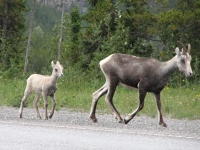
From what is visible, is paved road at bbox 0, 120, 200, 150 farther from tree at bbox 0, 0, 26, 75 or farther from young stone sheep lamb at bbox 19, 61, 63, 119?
tree at bbox 0, 0, 26, 75

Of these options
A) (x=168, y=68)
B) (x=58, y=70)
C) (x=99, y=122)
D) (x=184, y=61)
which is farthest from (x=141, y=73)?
(x=58, y=70)

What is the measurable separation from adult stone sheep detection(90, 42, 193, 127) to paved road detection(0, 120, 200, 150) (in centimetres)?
237

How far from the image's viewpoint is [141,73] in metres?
11.6

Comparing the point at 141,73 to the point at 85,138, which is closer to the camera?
the point at 85,138

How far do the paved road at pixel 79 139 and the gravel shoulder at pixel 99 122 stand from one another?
0.92 metres

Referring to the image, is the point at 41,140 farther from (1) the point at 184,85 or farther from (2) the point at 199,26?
(2) the point at 199,26

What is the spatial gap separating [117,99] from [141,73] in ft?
12.7

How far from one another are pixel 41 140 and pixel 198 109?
700cm

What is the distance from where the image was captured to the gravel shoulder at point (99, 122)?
10.2 meters

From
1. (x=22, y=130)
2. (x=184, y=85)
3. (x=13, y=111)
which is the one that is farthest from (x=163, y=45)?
(x=22, y=130)

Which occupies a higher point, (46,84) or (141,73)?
(141,73)

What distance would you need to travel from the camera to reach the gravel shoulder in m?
10.2

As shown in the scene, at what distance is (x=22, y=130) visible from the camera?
8852mm

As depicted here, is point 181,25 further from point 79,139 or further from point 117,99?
point 79,139
